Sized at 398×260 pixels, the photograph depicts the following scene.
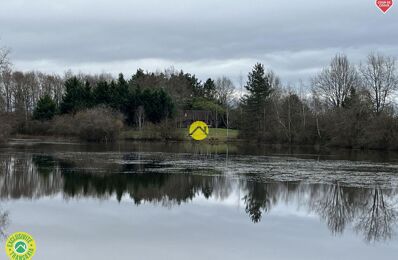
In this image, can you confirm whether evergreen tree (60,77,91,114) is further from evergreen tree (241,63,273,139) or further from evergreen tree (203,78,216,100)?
evergreen tree (203,78,216,100)

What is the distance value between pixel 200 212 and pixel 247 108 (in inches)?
2196

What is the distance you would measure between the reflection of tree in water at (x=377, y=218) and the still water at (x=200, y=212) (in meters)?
0.03

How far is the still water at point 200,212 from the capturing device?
11.0 m

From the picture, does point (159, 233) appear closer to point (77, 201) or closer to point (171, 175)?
point (77, 201)

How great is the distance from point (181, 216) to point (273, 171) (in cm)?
1315

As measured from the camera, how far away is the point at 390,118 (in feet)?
162

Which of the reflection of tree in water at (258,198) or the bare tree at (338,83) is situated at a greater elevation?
the bare tree at (338,83)

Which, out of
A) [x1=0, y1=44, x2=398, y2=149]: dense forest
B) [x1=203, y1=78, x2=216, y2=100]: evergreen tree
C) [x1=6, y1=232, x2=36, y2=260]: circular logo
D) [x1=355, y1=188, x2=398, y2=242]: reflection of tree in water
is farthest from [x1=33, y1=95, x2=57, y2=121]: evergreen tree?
[x1=6, y1=232, x2=36, y2=260]: circular logo

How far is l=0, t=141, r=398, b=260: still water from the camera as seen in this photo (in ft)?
36.2

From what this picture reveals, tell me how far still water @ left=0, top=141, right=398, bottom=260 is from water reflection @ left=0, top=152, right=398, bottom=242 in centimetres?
4

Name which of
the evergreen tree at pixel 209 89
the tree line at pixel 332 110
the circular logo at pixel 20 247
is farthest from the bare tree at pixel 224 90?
the circular logo at pixel 20 247

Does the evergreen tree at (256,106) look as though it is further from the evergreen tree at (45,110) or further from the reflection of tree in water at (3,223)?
the reflection of tree in water at (3,223)

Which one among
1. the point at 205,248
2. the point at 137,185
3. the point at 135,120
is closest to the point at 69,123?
the point at 135,120

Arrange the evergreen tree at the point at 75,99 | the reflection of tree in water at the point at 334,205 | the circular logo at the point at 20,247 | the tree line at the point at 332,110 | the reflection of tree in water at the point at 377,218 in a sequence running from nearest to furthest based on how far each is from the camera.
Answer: the circular logo at the point at 20,247
the reflection of tree in water at the point at 377,218
the reflection of tree in water at the point at 334,205
the tree line at the point at 332,110
the evergreen tree at the point at 75,99
